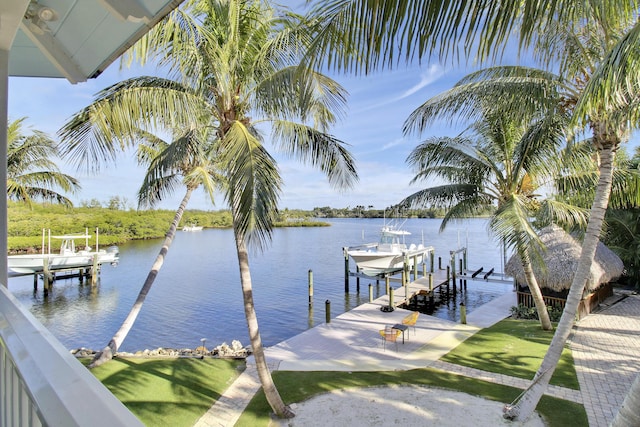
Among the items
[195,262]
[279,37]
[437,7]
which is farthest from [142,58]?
[195,262]

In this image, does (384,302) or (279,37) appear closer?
(279,37)

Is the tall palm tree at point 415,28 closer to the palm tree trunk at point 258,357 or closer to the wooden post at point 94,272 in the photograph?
the palm tree trunk at point 258,357

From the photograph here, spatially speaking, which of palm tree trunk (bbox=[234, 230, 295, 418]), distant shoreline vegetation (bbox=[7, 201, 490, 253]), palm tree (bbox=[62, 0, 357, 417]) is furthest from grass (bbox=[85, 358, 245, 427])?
distant shoreline vegetation (bbox=[7, 201, 490, 253])

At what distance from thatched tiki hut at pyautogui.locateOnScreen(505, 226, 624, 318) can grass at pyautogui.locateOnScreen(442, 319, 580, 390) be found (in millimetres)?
2376

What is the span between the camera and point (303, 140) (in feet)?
23.4

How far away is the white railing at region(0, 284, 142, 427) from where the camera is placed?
0.64m

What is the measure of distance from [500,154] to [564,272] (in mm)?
6194

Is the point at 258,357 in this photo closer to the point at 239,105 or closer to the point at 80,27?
the point at 239,105

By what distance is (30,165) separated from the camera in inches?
459

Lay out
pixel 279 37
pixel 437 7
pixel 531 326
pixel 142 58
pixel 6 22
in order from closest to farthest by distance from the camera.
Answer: pixel 437 7 → pixel 6 22 → pixel 142 58 → pixel 279 37 → pixel 531 326

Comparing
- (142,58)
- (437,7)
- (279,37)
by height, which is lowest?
(437,7)

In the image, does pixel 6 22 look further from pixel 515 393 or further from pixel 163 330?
pixel 163 330

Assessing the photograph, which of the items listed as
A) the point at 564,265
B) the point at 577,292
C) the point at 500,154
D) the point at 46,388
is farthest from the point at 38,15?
the point at 564,265

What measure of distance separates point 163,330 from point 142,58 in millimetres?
13415
